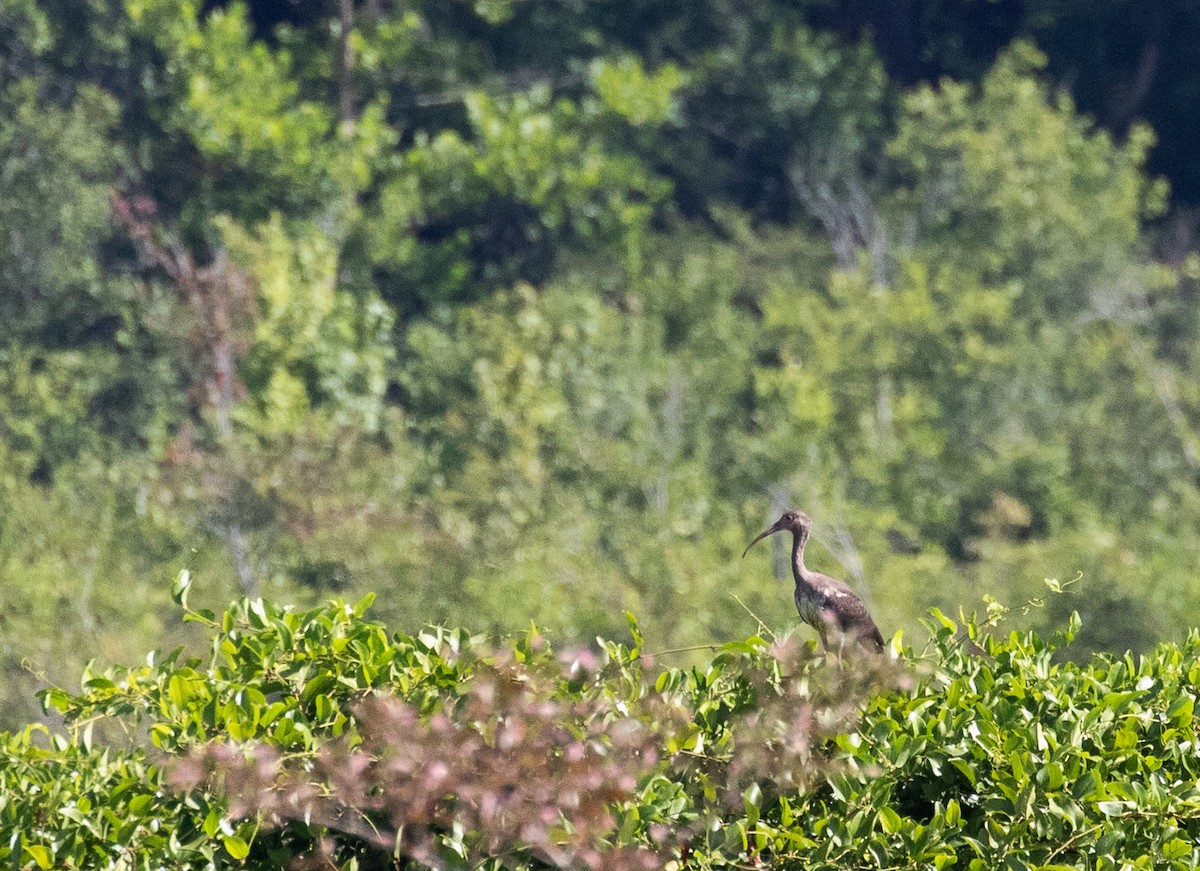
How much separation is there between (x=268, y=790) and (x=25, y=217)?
29051mm

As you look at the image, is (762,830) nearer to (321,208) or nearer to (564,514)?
(564,514)

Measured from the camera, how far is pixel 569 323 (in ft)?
102

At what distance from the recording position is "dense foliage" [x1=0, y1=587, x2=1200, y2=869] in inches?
249

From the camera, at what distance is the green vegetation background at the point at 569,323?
2741cm

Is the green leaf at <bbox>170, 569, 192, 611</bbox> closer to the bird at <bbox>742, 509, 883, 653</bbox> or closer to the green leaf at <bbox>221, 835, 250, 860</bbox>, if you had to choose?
the green leaf at <bbox>221, 835, 250, 860</bbox>

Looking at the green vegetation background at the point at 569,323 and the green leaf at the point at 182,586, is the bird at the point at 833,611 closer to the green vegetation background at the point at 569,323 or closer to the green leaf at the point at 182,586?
the green leaf at the point at 182,586

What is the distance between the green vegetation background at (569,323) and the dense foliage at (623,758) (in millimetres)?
17719

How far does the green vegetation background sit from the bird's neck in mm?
14725

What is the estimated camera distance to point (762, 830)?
638cm

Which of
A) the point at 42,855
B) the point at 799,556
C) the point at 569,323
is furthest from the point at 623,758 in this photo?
the point at 569,323

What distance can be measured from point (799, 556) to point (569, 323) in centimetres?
2205

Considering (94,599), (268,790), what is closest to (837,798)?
(268,790)

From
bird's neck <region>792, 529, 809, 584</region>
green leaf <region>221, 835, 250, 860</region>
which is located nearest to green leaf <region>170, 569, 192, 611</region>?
green leaf <region>221, 835, 250, 860</region>

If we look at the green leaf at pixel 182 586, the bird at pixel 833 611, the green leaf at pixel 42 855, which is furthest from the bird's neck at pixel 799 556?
the green leaf at pixel 42 855
